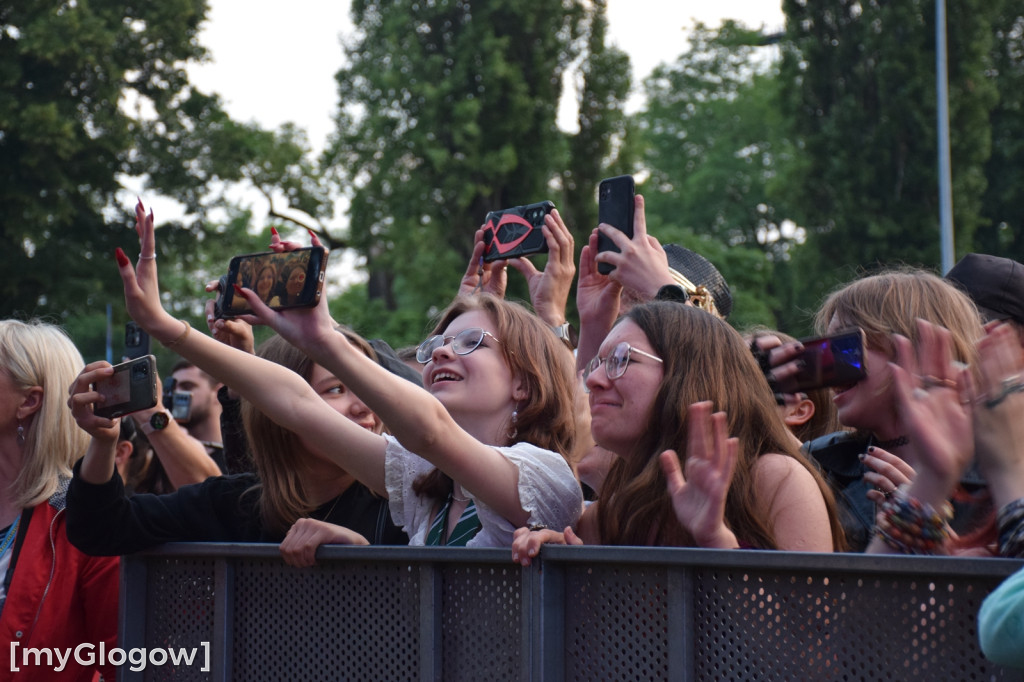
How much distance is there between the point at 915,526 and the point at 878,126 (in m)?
23.0

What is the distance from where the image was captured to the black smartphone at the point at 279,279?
2471 millimetres

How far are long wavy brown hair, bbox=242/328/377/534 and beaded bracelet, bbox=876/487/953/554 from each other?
168 cm

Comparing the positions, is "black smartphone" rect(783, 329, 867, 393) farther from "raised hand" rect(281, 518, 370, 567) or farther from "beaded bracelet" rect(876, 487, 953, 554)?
"raised hand" rect(281, 518, 370, 567)

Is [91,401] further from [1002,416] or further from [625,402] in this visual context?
[1002,416]

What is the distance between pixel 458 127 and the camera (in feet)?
84.7

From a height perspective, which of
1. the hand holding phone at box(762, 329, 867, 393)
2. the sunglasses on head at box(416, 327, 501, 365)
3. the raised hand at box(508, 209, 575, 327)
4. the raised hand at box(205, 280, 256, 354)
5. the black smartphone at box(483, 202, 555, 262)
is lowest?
the hand holding phone at box(762, 329, 867, 393)

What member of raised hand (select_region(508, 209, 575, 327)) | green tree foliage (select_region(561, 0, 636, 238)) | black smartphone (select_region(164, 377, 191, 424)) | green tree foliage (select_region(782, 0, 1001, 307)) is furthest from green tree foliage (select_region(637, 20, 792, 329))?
raised hand (select_region(508, 209, 575, 327))

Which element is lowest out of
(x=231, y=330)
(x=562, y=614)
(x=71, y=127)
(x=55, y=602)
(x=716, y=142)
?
(x=55, y=602)

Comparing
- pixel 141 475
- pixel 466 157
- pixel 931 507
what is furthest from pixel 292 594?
pixel 466 157

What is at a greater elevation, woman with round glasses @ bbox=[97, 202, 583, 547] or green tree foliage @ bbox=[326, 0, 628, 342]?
green tree foliage @ bbox=[326, 0, 628, 342]

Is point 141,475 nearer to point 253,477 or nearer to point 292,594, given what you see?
point 253,477

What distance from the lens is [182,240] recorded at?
2231 cm

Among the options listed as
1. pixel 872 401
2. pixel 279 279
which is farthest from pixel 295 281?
pixel 872 401

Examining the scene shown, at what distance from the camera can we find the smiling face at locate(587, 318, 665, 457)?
108 inches
